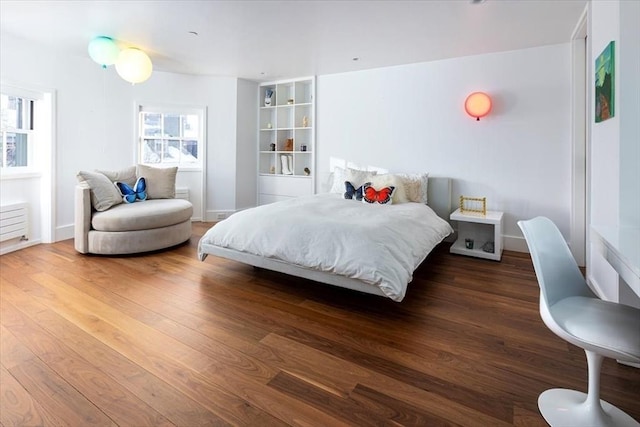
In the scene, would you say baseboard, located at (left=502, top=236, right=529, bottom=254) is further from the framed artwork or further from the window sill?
the window sill

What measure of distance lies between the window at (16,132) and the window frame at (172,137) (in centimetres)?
126

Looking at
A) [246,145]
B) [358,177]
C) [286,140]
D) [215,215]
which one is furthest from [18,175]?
[358,177]

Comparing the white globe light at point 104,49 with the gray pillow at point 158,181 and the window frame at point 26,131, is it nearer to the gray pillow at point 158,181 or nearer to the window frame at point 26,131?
the window frame at point 26,131

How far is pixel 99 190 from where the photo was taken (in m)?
3.82

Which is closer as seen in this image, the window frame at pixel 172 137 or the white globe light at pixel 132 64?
the white globe light at pixel 132 64

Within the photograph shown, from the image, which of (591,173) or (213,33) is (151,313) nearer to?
(213,33)

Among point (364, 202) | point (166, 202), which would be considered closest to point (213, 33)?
point (166, 202)

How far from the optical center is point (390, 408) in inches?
58.5

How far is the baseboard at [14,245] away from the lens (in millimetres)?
3787

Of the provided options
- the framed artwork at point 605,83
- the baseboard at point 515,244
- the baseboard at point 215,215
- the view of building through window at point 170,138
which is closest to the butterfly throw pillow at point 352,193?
the baseboard at point 515,244

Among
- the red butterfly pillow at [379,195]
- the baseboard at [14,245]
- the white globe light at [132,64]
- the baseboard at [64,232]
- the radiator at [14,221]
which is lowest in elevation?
the baseboard at [14,245]

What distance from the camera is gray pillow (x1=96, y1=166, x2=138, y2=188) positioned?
4244 millimetres

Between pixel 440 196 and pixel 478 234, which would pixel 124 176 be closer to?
pixel 440 196

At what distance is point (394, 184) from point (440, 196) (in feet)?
2.37
